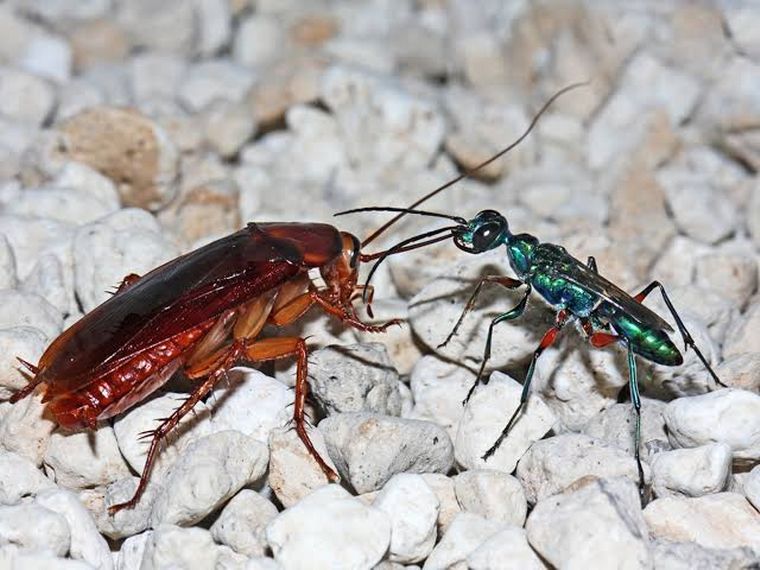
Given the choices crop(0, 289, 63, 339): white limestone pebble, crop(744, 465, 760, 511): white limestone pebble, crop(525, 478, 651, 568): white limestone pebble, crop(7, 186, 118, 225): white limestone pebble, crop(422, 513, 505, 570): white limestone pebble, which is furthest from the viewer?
crop(7, 186, 118, 225): white limestone pebble

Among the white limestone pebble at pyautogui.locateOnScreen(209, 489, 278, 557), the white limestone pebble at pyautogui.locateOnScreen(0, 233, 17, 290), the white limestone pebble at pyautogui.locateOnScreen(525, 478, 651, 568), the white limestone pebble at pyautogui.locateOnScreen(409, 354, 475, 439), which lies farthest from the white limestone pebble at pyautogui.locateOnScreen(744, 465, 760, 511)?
the white limestone pebble at pyautogui.locateOnScreen(0, 233, 17, 290)

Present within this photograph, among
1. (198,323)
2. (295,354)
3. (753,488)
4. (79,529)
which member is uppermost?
(198,323)

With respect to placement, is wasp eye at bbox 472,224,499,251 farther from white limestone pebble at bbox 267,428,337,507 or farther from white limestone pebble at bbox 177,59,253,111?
white limestone pebble at bbox 177,59,253,111

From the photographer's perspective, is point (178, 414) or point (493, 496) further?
point (178, 414)

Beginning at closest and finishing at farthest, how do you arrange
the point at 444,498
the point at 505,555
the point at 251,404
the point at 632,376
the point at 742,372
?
the point at 505,555 → the point at 444,498 → the point at 632,376 → the point at 251,404 → the point at 742,372

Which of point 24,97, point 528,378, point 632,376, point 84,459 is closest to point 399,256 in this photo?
point 528,378

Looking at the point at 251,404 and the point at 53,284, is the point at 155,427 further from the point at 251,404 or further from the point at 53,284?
the point at 53,284
